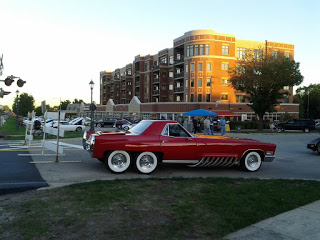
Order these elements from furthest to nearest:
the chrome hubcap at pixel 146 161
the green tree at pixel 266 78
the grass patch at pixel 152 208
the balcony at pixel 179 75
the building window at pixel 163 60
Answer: the building window at pixel 163 60, the balcony at pixel 179 75, the green tree at pixel 266 78, the chrome hubcap at pixel 146 161, the grass patch at pixel 152 208

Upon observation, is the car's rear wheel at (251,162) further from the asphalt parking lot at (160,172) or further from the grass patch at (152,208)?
the grass patch at (152,208)

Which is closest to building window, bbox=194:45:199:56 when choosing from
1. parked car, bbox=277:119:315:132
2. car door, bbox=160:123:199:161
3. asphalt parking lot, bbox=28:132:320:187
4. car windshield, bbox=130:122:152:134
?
parked car, bbox=277:119:315:132

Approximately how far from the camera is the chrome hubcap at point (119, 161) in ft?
27.6

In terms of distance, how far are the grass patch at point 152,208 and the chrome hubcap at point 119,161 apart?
1314 mm

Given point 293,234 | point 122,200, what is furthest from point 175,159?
point 293,234

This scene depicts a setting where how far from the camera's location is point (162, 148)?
8477 mm

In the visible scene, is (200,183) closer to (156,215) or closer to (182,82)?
(156,215)

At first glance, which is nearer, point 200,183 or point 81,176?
point 200,183

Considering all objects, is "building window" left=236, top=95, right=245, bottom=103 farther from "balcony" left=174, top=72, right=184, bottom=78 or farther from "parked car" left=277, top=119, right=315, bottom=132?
"parked car" left=277, top=119, right=315, bottom=132

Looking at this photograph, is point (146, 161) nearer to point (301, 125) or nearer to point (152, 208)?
point (152, 208)

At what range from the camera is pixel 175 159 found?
8.66m

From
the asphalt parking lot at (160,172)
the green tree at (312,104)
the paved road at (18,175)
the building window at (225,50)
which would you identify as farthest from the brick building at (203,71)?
the paved road at (18,175)

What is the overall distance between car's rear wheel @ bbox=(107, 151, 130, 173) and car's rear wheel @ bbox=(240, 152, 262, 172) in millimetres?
3638

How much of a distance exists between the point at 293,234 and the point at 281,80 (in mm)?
36191
